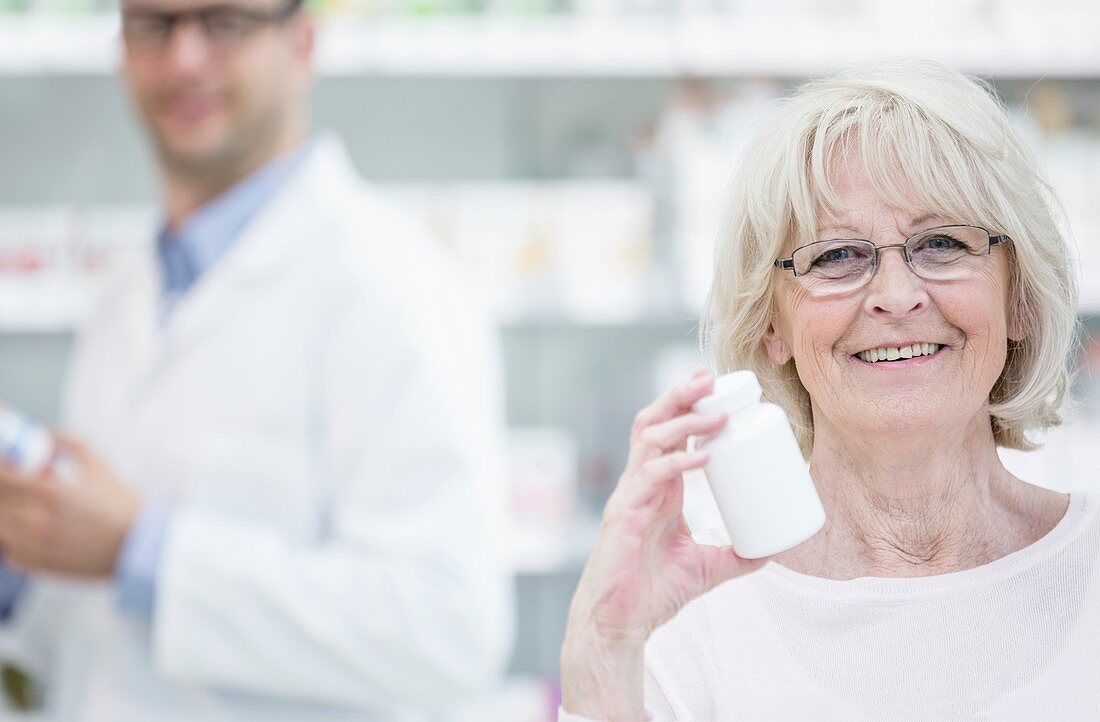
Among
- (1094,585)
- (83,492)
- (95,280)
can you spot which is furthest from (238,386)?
(1094,585)

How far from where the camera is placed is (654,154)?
2.65 metres

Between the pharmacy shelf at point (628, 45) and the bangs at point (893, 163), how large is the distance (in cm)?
153

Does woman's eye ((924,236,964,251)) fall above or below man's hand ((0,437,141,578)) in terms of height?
above

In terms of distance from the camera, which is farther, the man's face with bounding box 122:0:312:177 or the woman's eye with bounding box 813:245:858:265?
the man's face with bounding box 122:0:312:177

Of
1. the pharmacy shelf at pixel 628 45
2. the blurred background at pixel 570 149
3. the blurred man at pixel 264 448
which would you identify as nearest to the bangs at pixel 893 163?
the blurred man at pixel 264 448

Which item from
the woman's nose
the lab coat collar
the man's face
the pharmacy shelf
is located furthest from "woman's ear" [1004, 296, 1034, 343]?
the pharmacy shelf

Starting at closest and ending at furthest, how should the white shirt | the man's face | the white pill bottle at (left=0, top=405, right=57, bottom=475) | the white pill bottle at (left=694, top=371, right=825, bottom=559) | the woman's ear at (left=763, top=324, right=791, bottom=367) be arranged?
the white pill bottle at (left=694, top=371, right=825, bottom=559), the white shirt, the woman's ear at (left=763, top=324, right=791, bottom=367), the white pill bottle at (left=0, top=405, right=57, bottom=475), the man's face

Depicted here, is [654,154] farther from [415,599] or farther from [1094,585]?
[1094,585]

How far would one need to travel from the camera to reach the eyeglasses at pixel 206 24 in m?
1.79

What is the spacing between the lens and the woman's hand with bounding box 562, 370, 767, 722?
886 mm

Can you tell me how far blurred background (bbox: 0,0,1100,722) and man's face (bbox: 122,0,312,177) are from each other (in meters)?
0.55

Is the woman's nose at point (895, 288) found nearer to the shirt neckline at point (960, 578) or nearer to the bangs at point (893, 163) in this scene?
the bangs at point (893, 163)

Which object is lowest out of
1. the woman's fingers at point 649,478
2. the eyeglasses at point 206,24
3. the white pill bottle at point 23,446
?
the white pill bottle at point 23,446

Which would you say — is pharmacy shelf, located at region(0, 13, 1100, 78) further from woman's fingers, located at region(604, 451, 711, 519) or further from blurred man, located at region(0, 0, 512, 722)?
woman's fingers, located at region(604, 451, 711, 519)
